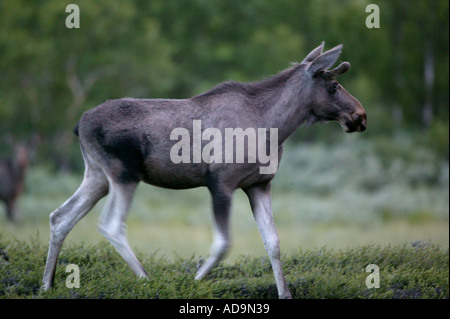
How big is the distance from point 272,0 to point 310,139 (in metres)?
11.6

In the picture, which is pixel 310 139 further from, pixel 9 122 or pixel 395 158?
pixel 9 122

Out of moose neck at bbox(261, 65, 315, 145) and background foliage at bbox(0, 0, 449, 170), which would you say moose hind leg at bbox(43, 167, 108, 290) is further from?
background foliage at bbox(0, 0, 449, 170)

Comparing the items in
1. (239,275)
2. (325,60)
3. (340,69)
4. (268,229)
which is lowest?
(239,275)

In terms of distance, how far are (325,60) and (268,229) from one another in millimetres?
2269

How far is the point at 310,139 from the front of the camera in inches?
1318

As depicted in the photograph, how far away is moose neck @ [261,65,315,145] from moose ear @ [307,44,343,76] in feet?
0.49

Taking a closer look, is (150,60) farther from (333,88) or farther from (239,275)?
(333,88)

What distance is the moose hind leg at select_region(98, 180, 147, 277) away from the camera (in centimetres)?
802

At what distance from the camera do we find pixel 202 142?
8000 mm
